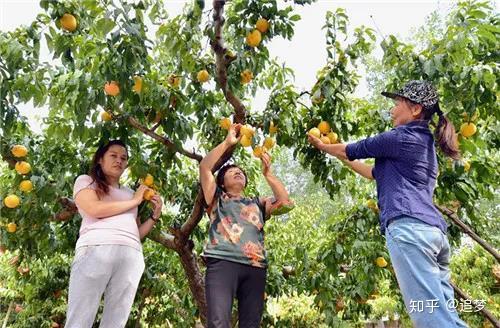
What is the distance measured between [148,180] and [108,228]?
71 cm

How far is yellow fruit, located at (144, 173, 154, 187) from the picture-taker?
9.14 ft

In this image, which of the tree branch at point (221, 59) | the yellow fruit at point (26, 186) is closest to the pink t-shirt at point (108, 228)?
the yellow fruit at point (26, 186)

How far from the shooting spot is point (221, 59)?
248 cm

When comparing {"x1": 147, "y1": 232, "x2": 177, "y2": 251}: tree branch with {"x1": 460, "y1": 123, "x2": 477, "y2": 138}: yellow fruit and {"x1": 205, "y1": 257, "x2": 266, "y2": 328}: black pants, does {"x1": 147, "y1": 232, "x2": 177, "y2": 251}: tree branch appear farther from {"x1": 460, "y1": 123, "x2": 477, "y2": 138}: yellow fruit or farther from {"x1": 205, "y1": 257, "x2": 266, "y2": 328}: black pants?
{"x1": 460, "y1": 123, "x2": 477, "y2": 138}: yellow fruit

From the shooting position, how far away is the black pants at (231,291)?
2.12m

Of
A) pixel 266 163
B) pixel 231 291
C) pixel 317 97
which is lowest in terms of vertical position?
pixel 231 291

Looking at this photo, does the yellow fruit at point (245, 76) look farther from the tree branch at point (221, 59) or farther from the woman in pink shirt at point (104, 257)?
the woman in pink shirt at point (104, 257)

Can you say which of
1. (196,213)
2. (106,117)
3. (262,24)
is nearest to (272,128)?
(262,24)

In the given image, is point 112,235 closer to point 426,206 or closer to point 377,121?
point 426,206

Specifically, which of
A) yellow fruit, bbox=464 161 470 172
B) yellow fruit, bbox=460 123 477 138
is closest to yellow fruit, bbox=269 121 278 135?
yellow fruit, bbox=460 123 477 138

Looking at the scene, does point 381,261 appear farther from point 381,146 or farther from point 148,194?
point 148,194

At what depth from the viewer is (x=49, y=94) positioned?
246 centimetres

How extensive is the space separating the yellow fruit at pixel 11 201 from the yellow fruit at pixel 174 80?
112 cm

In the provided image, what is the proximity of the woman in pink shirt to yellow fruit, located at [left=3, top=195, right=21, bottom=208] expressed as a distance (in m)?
0.74
